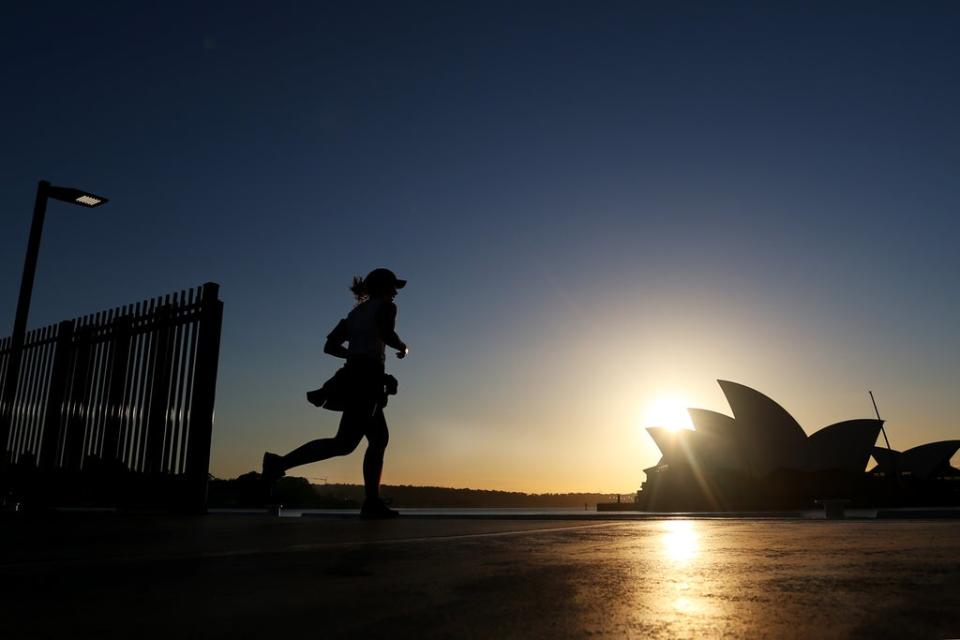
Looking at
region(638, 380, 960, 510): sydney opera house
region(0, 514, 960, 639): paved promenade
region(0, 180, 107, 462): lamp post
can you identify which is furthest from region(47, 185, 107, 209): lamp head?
region(638, 380, 960, 510): sydney opera house

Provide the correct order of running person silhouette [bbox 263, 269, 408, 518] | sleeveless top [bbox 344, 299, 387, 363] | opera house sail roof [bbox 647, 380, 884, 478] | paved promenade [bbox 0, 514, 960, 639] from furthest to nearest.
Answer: opera house sail roof [bbox 647, 380, 884, 478], sleeveless top [bbox 344, 299, 387, 363], running person silhouette [bbox 263, 269, 408, 518], paved promenade [bbox 0, 514, 960, 639]

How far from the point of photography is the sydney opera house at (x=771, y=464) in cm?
5494

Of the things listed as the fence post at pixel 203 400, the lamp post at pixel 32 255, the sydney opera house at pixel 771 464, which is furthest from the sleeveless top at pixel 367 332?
the sydney opera house at pixel 771 464

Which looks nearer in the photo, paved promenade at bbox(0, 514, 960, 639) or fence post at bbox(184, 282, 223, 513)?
paved promenade at bbox(0, 514, 960, 639)

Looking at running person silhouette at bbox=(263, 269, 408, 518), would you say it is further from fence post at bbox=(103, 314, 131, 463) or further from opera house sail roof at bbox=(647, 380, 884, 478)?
opera house sail roof at bbox=(647, 380, 884, 478)

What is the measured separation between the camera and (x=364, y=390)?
219 inches

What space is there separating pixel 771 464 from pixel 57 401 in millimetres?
54532

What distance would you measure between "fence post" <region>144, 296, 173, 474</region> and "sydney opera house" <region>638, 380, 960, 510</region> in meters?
50.7

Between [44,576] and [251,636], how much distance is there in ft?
3.52

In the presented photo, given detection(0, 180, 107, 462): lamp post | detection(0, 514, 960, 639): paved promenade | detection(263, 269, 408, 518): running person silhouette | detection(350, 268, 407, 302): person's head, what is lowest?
detection(0, 514, 960, 639): paved promenade

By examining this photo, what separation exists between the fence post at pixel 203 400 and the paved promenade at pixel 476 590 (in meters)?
5.95

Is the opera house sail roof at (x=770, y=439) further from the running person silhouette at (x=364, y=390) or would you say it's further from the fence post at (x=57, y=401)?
the running person silhouette at (x=364, y=390)

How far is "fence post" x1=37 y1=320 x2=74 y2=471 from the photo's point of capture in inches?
409

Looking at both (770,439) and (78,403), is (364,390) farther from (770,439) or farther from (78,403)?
(770,439)
